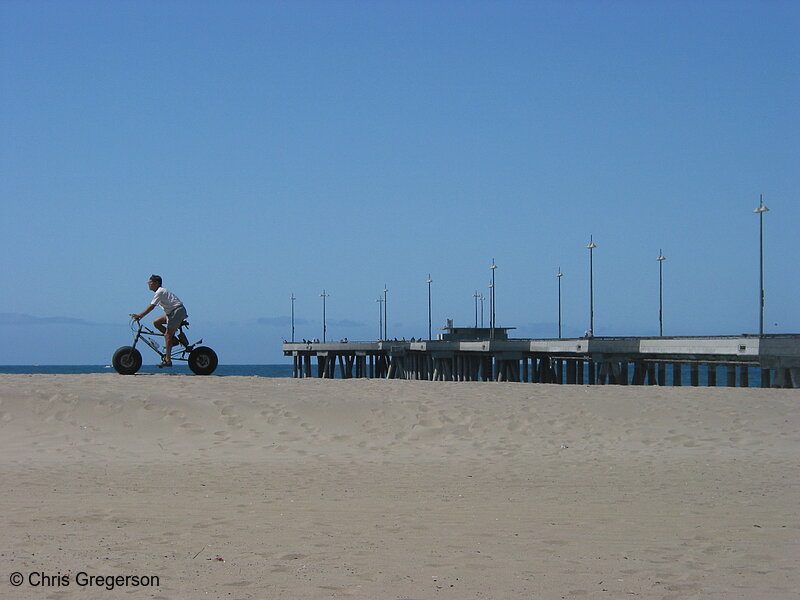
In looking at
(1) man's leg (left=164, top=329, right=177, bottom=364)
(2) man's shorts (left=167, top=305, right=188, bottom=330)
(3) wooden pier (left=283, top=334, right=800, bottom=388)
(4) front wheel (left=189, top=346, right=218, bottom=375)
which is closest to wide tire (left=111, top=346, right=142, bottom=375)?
(1) man's leg (left=164, top=329, right=177, bottom=364)

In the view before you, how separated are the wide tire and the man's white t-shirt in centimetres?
161

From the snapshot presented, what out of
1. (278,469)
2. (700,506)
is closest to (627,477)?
(700,506)

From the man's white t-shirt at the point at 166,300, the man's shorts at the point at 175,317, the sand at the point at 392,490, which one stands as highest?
the man's white t-shirt at the point at 166,300

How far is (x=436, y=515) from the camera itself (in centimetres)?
961

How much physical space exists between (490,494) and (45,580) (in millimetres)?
5413

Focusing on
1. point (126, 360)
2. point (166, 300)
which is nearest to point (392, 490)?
point (166, 300)

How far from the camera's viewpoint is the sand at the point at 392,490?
716 centimetres

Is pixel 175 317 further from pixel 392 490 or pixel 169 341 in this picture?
pixel 392 490

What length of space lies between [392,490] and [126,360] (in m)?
11.9

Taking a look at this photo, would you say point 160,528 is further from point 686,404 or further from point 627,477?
point 686,404

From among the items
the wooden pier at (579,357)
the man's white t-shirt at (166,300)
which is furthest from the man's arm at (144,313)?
the wooden pier at (579,357)

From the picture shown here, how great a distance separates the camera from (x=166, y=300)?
2034 centimetres

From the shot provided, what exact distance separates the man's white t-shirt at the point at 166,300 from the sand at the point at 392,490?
1601mm

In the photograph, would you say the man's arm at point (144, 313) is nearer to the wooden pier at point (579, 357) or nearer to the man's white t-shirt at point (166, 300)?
the man's white t-shirt at point (166, 300)
